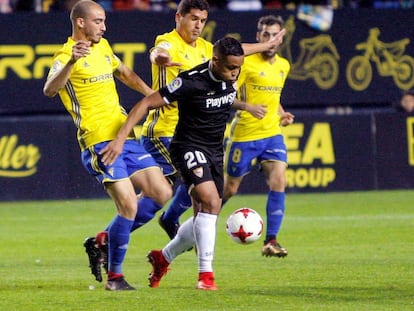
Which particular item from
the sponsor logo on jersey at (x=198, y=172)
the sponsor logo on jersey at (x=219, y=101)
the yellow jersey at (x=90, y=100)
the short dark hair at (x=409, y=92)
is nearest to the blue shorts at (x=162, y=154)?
the yellow jersey at (x=90, y=100)

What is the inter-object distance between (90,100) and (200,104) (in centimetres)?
87

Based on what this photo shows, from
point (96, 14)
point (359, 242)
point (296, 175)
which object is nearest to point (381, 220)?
point (359, 242)

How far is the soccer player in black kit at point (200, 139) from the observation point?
28.9 feet

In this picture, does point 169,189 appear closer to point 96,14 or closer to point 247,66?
point 96,14

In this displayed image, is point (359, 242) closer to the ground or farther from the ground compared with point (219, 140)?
closer to the ground

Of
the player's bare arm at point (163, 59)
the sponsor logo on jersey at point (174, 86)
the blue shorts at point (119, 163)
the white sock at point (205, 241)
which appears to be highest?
the player's bare arm at point (163, 59)

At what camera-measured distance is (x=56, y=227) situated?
15.0m

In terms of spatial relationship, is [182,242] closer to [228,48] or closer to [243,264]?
[228,48]

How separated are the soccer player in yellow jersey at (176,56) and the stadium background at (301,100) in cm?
814

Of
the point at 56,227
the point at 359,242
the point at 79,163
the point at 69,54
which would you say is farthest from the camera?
the point at 79,163

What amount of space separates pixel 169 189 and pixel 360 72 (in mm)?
11077

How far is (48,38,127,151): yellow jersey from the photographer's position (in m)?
9.16

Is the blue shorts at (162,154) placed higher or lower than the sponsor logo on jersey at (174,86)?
lower

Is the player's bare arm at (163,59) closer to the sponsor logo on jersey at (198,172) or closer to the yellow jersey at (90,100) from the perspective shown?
the yellow jersey at (90,100)
